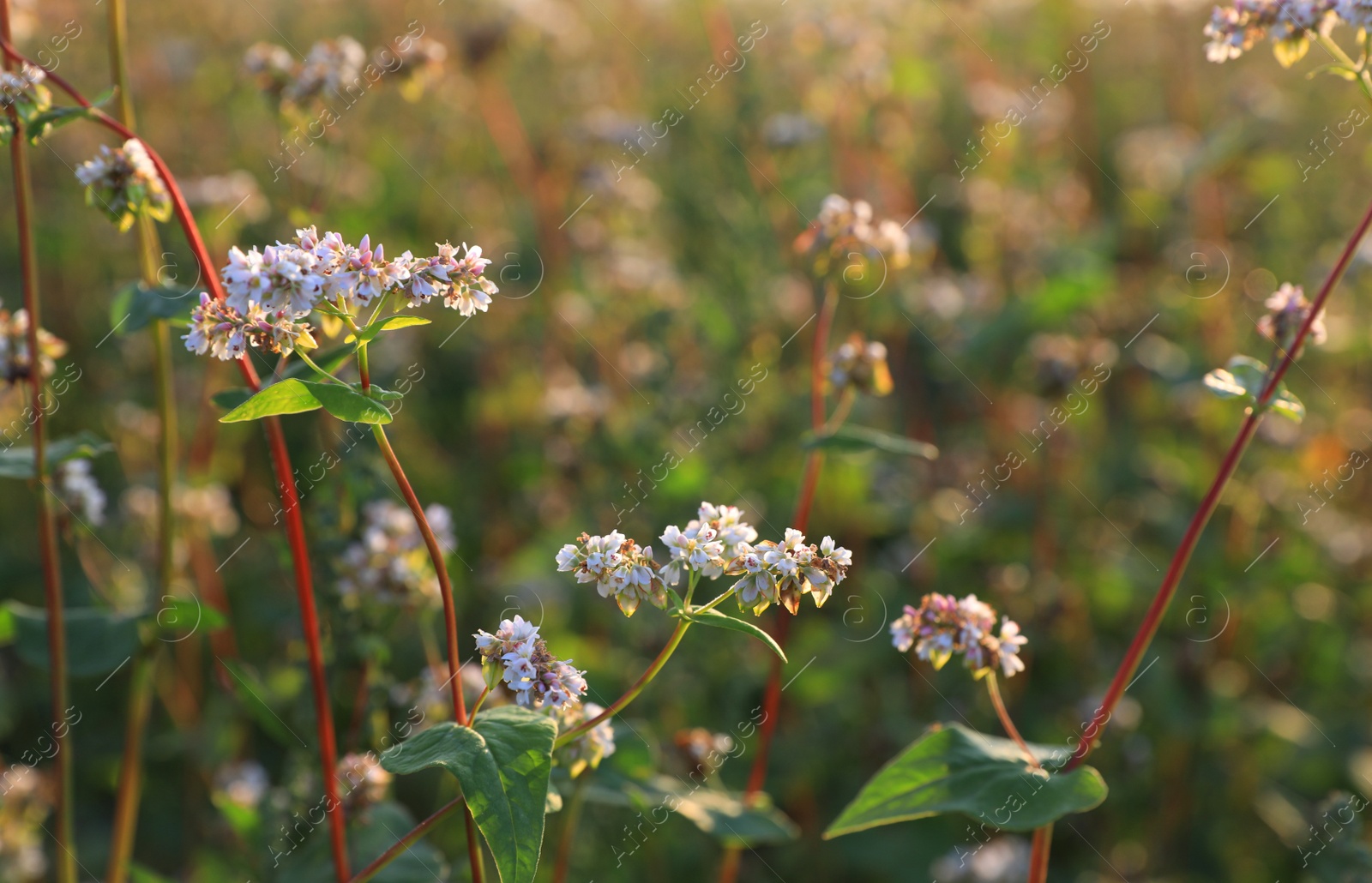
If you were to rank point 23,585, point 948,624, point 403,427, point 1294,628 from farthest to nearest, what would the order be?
point 403,427, point 23,585, point 1294,628, point 948,624

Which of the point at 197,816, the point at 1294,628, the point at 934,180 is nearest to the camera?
the point at 197,816

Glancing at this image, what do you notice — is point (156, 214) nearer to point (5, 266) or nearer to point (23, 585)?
point (23, 585)

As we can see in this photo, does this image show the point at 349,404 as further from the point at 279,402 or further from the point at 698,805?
the point at 698,805

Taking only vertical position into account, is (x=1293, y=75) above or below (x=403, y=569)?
below

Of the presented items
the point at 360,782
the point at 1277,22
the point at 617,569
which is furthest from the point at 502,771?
the point at 1277,22

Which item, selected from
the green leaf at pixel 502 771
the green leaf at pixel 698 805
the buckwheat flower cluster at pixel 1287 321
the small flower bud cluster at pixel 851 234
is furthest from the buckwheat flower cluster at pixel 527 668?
the buckwheat flower cluster at pixel 1287 321

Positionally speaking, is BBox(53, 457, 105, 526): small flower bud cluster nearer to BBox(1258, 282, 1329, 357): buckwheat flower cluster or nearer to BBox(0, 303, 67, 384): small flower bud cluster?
BBox(0, 303, 67, 384): small flower bud cluster

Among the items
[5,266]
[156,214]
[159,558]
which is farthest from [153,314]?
[5,266]
